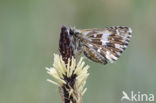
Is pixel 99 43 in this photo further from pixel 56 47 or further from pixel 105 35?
pixel 56 47

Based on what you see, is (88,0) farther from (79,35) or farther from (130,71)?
(79,35)

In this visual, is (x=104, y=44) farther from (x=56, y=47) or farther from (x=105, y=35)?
(x=56, y=47)

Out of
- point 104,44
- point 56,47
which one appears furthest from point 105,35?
point 56,47

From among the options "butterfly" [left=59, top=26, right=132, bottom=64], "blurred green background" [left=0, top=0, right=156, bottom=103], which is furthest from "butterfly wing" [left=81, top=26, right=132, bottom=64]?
"blurred green background" [left=0, top=0, right=156, bottom=103]

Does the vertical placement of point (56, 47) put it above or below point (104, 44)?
above

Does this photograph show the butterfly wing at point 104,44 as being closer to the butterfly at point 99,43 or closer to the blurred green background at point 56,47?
the butterfly at point 99,43

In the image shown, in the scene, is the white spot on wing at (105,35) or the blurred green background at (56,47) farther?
the blurred green background at (56,47)

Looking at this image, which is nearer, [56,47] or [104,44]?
[104,44]

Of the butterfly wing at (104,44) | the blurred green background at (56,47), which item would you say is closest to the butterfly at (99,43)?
the butterfly wing at (104,44)

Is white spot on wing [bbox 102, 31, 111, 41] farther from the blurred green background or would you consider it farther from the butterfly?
the blurred green background
